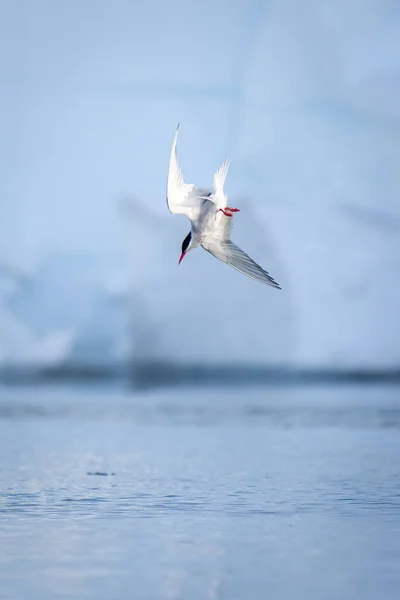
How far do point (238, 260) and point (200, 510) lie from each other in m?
2.53

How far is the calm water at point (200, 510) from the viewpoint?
Result: 22.6 feet

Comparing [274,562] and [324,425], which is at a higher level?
[324,425]

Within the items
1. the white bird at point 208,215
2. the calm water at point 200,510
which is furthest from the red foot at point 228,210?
the calm water at point 200,510

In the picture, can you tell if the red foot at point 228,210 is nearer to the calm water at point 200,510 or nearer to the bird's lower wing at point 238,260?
the bird's lower wing at point 238,260

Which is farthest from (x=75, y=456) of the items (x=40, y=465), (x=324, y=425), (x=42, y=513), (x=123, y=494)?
(x=324, y=425)

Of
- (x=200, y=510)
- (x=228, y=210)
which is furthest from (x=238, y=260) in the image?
(x=200, y=510)

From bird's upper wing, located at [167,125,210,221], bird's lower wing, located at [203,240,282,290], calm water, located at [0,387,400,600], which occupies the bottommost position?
calm water, located at [0,387,400,600]

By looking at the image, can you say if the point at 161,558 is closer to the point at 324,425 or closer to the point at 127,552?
the point at 127,552

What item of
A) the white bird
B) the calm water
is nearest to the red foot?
the white bird

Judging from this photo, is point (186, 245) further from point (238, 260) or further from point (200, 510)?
point (200, 510)

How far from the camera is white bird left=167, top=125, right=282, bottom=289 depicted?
25.7 feet

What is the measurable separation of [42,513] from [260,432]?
25.5 ft

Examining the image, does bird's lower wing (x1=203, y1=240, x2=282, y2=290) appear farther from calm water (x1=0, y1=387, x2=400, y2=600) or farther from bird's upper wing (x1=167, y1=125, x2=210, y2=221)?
calm water (x1=0, y1=387, x2=400, y2=600)

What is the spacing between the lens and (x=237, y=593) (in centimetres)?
658
